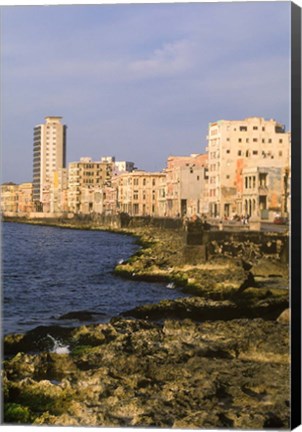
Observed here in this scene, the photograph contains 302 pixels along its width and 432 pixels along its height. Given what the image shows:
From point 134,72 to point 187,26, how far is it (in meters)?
0.54

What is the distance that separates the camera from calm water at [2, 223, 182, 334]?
8.10 metres

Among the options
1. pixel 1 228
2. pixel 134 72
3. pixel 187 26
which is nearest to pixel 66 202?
pixel 1 228

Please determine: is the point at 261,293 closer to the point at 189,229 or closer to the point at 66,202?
the point at 189,229

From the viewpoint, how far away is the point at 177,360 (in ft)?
25.7

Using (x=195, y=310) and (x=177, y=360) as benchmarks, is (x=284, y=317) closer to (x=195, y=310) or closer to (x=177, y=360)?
(x=195, y=310)

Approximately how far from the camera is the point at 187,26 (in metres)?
7.78

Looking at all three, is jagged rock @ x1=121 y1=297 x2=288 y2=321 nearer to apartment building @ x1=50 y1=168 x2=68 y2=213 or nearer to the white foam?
the white foam

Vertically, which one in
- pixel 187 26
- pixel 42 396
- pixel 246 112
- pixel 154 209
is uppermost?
pixel 187 26

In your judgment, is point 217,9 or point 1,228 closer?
point 217,9

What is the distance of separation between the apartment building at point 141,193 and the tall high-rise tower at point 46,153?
1.69ft

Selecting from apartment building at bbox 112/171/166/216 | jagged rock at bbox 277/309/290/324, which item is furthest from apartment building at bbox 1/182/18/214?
jagged rock at bbox 277/309/290/324

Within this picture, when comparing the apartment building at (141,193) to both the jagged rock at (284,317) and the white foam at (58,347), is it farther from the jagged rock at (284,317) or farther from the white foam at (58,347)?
the jagged rock at (284,317)

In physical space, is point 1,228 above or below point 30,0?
below

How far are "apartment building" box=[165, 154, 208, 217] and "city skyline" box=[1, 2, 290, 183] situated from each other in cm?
10
